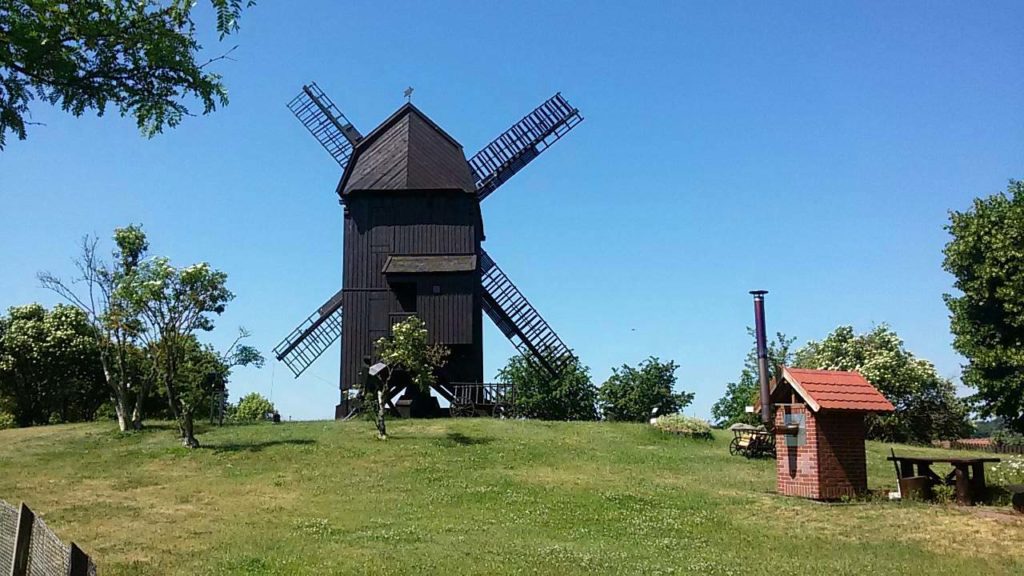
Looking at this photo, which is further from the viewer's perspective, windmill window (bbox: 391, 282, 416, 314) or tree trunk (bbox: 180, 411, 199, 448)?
windmill window (bbox: 391, 282, 416, 314)

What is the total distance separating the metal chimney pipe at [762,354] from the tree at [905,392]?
67.2 ft

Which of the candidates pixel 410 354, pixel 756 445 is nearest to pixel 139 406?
pixel 410 354

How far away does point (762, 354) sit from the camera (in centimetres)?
2111

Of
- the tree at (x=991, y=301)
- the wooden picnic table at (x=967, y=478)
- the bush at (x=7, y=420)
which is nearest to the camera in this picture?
the wooden picnic table at (x=967, y=478)

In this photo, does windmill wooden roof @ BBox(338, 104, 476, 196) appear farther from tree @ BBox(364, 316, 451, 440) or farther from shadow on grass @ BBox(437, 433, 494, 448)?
shadow on grass @ BBox(437, 433, 494, 448)

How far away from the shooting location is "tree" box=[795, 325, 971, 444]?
39.3m

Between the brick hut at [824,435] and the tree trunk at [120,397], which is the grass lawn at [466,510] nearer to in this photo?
the brick hut at [824,435]

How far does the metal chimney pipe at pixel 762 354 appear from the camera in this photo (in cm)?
2048

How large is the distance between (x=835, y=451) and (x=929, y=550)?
17.0ft

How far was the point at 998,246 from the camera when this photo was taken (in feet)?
87.9

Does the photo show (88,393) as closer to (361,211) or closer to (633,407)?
(361,211)

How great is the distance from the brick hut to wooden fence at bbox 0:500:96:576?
15142mm

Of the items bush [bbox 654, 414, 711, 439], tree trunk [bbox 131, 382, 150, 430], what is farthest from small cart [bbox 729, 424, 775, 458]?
tree trunk [bbox 131, 382, 150, 430]

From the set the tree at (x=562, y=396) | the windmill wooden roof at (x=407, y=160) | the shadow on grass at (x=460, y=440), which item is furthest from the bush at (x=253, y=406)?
the shadow on grass at (x=460, y=440)
